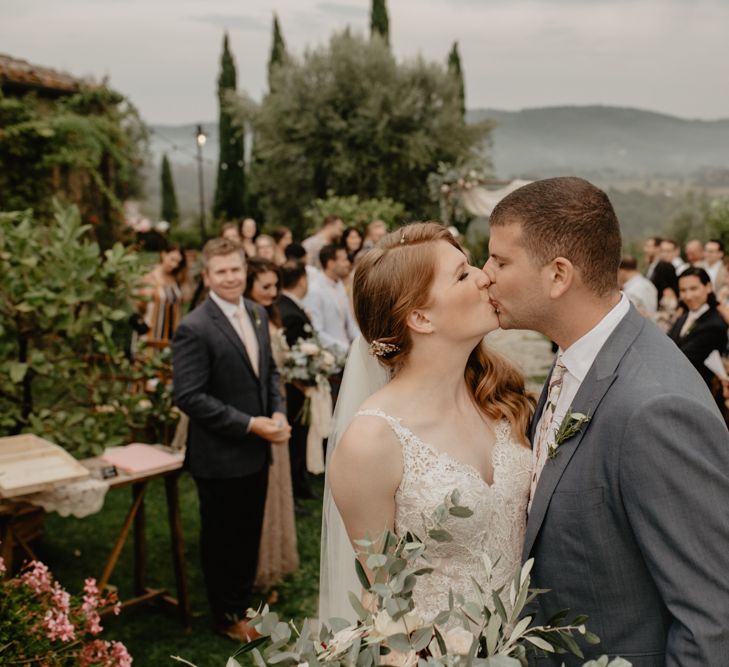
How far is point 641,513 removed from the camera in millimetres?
1528

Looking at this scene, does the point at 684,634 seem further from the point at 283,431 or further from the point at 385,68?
the point at 385,68

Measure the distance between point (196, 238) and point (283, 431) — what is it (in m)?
25.6

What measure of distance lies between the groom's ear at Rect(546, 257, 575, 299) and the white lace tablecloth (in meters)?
2.54

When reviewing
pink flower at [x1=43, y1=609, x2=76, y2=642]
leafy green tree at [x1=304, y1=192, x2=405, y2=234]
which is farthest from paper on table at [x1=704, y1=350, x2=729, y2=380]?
leafy green tree at [x1=304, y1=192, x2=405, y2=234]

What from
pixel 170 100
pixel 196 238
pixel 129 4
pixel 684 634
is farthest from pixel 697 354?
pixel 170 100

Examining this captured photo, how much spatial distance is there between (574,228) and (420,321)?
2.06 ft

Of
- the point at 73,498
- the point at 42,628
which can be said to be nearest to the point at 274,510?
the point at 73,498

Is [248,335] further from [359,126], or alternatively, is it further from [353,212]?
[359,126]

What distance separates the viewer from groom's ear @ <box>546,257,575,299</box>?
178 centimetres

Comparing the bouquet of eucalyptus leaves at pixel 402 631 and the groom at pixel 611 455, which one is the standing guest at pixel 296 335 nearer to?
the groom at pixel 611 455

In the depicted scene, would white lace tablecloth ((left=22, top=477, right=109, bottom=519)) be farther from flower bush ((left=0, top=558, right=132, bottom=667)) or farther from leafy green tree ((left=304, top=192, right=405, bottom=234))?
leafy green tree ((left=304, top=192, right=405, bottom=234))

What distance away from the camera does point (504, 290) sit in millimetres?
1908

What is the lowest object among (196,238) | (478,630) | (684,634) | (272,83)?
(196,238)

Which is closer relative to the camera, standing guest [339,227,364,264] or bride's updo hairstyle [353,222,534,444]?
bride's updo hairstyle [353,222,534,444]
